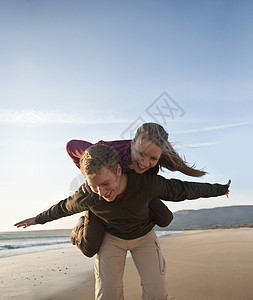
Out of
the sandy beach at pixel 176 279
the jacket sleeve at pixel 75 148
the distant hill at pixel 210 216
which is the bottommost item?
the distant hill at pixel 210 216

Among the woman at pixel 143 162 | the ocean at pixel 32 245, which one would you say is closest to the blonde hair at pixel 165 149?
the woman at pixel 143 162

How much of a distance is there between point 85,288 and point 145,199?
2.34 metres

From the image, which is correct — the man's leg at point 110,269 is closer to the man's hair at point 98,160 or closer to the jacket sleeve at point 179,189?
the jacket sleeve at point 179,189

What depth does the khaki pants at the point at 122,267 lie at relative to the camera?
2802 mm

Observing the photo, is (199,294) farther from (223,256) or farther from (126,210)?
(223,256)

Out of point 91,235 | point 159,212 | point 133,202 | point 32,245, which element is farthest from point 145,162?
Result: point 32,245

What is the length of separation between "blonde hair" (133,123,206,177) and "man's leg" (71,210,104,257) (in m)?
0.85

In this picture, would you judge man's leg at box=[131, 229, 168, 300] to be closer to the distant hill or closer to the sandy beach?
the sandy beach

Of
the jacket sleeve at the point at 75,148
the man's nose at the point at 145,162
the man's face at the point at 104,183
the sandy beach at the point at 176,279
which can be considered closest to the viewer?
the man's face at the point at 104,183

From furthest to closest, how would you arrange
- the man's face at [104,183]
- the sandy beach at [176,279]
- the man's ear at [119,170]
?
the sandy beach at [176,279], the man's ear at [119,170], the man's face at [104,183]

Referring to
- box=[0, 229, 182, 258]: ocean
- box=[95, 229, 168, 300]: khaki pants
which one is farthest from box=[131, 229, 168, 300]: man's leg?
box=[0, 229, 182, 258]: ocean

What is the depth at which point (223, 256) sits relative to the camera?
18.0 ft

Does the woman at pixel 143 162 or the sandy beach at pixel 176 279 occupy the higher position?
the woman at pixel 143 162

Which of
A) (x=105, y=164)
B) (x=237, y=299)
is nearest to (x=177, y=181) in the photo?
(x=105, y=164)
